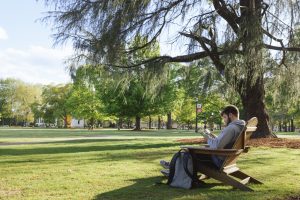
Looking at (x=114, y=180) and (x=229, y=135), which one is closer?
(x=229, y=135)

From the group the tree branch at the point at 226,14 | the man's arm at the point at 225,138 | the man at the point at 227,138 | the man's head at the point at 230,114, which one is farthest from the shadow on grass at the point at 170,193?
the tree branch at the point at 226,14

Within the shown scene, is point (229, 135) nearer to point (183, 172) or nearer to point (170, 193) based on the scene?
point (183, 172)

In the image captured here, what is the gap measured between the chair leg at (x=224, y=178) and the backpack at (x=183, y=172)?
0.58 ft

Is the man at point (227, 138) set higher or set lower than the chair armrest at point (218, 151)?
higher

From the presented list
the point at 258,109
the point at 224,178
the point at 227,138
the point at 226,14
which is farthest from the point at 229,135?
the point at 258,109

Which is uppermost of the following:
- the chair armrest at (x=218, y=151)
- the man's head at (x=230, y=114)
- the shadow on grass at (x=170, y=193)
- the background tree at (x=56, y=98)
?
the background tree at (x=56, y=98)

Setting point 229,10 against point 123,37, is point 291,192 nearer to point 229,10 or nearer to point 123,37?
point 229,10

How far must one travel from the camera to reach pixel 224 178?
260 inches

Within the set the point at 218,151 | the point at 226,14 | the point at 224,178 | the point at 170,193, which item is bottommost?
the point at 170,193

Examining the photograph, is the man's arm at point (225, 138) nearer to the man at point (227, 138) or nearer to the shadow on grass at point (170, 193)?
the man at point (227, 138)

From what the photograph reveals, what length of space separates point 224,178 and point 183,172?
67cm

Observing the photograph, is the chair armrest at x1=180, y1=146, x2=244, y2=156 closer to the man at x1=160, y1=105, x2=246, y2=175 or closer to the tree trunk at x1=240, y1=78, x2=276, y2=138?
the man at x1=160, y1=105, x2=246, y2=175

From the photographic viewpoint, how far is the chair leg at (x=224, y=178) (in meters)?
6.51

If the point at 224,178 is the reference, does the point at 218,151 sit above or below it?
above
